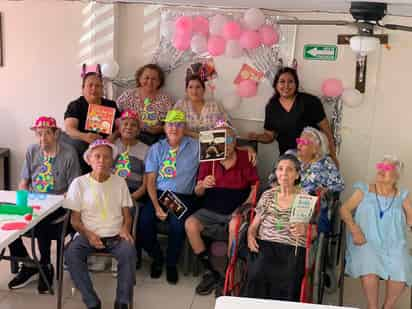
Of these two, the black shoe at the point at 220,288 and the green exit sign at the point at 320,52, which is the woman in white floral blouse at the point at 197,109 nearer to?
the green exit sign at the point at 320,52

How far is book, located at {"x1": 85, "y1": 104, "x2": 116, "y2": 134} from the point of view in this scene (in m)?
4.14

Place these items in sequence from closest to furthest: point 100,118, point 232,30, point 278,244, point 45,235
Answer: point 278,244, point 45,235, point 100,118, point 232,30

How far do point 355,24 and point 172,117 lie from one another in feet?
6.56

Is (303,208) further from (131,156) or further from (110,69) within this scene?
(110,69)

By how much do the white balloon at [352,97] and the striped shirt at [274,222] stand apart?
1361 millimetres

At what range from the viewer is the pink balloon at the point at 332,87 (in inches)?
172

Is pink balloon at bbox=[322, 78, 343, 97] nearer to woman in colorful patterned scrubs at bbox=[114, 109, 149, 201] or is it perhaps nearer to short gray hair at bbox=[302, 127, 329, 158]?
short gray hair at bbox=[302, 127, 329, 158]

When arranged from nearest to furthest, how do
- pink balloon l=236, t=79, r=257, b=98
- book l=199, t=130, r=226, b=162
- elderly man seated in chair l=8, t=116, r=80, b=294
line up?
elderly man seated in chair l=8, t=116, r=80, b=294, book l=199, t=130, r=226, b=162, pink balloon l=236, t=79, r=257, b=98

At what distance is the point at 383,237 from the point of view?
11.1ft

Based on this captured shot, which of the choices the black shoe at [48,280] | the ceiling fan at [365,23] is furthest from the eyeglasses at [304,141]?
the black shoe at [48,280]

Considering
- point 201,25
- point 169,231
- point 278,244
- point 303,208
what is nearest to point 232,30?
point 201,25

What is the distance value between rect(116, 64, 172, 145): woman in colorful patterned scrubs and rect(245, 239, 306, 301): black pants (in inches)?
63.1

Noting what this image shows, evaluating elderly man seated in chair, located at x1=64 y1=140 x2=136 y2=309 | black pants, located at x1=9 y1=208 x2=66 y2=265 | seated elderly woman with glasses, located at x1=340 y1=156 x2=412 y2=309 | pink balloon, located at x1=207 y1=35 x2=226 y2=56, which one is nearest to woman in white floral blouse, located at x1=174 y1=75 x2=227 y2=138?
pink balloon, located at x1=207 y1=35 x2=226 y2=56

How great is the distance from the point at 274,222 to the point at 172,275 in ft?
3.30
